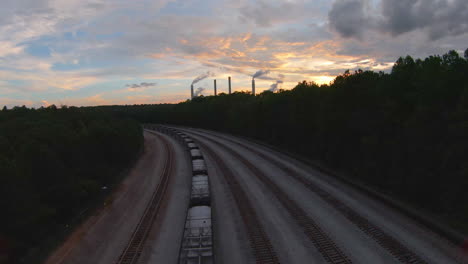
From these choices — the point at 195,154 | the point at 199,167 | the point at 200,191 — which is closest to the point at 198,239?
the point at 200,191

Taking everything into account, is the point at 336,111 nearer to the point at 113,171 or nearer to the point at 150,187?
the point at 150,187

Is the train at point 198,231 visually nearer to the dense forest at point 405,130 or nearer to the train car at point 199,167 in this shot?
the train car at point 199,167

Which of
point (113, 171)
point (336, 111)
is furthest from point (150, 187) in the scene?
point (336, 111)

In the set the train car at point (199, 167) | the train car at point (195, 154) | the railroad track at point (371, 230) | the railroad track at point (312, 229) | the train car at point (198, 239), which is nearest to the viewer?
the train car at point (198, 239)

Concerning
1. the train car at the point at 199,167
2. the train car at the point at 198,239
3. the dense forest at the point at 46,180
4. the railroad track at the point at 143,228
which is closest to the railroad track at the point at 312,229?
the train car at the point at 199,167

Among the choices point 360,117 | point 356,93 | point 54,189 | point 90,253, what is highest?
point 356,93

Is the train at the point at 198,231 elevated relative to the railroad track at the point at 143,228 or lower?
elevated
